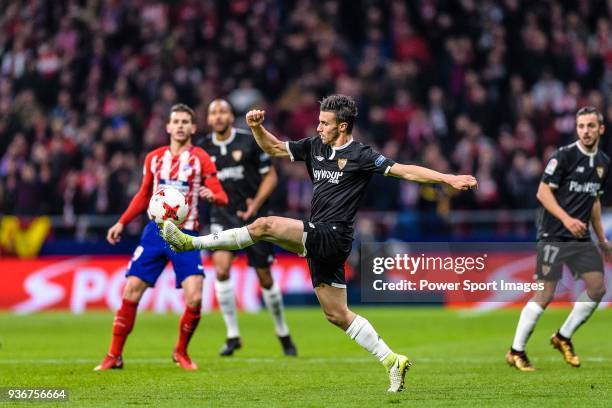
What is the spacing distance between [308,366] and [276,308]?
1.79 m

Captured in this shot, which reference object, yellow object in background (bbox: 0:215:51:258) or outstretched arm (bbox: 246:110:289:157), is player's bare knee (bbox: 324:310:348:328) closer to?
outstretched arm (bbox: 246:110:289:157)

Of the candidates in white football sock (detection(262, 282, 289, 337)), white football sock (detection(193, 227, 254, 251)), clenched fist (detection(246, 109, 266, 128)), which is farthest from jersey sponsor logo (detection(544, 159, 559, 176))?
white football sock (detection(193, 227, 254, 251))

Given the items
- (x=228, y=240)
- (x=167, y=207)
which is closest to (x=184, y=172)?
(x=167, y=207)

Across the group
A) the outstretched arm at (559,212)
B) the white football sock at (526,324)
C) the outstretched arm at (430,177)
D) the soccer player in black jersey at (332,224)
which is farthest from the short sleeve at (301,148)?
the white football sock at (526,324)

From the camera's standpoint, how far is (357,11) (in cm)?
2731

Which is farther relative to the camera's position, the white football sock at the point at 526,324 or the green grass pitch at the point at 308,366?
the white football sock at the point at 526,324

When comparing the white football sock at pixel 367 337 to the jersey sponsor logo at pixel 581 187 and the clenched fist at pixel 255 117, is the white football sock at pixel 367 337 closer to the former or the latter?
the clenched fist at pixel 255 117

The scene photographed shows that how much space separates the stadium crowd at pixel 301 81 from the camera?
22.7m

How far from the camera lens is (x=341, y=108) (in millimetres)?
9438

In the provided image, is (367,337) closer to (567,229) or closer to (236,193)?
(567,229)

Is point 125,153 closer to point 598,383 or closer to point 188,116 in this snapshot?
point 188,116

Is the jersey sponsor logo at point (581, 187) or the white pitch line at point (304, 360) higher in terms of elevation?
the jersey sponsor logo at point (581, 187)

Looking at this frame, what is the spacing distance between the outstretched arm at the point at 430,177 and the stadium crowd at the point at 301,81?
12881mm

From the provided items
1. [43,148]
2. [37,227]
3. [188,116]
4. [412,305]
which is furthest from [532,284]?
[43,148]
